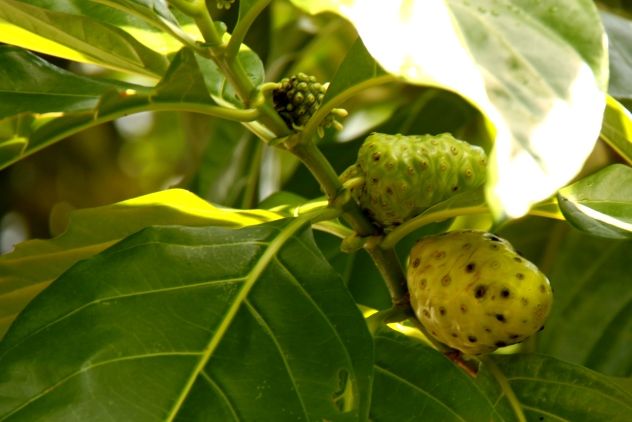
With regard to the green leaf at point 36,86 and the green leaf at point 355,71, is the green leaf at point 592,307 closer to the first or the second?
the green leaf at point 355,71

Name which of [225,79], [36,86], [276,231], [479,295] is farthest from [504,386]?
[36,86]

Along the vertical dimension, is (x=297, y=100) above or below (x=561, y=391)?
above

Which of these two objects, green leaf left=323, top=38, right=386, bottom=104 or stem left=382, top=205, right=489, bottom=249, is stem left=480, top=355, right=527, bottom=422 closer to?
stem left=382, top=205, right=489, bottom=249

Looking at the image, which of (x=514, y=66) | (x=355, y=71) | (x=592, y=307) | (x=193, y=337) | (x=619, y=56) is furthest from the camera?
(x=592, y=307)

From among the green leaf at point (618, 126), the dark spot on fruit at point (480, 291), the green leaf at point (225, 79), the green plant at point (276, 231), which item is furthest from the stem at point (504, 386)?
the green leaf at point (225, 79)

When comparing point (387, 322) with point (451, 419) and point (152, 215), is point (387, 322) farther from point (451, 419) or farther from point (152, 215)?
point (152, 215)

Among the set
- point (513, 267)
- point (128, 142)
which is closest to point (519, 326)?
point (513, 267)

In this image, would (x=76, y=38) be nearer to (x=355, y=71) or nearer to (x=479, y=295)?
(x=355, y=71)
